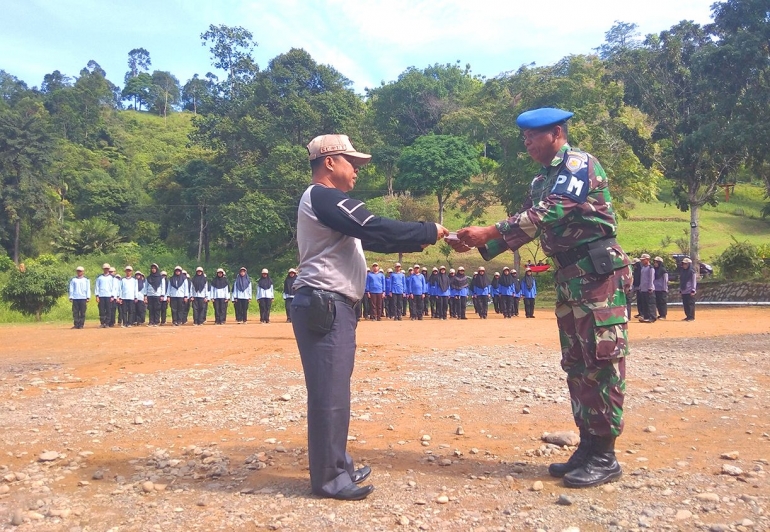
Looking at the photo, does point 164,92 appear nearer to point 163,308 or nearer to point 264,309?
point 163,308

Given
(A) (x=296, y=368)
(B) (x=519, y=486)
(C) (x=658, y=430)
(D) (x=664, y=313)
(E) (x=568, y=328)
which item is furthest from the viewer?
(D) (x=664, y=313)

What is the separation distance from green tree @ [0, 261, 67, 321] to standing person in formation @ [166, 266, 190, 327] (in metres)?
4.89

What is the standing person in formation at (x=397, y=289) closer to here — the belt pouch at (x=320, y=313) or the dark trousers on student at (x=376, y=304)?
the dark trousers on student at (x=376, y=304)

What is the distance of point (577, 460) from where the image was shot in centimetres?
404

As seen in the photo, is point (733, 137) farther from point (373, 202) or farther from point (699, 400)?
point (373, 202)

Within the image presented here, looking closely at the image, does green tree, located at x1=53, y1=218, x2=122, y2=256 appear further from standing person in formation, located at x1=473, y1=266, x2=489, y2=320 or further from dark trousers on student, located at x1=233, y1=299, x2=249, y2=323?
standing person in formation, located at x1=473, y1=266, x2=489, y2=320

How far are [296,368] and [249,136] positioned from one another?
35.9m

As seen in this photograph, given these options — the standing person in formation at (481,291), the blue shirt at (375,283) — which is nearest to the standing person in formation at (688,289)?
the standing person in formation at (481,291)

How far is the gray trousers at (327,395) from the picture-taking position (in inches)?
150

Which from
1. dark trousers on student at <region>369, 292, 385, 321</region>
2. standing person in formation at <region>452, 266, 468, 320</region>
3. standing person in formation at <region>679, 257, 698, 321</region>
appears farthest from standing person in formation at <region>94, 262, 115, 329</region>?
standing person in formation at <region>679, 257, 698, 321</region>

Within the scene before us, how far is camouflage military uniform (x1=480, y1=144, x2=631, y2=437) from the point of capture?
401 cm

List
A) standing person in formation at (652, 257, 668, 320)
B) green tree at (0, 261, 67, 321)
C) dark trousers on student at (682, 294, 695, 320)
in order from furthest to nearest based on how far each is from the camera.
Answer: green tree at (0, 261, 67, 321) < standing person in formation at (652, 257, 668, 320) < dark trousers on student at (682, 294, 695, 320)

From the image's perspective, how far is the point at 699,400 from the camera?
6105 mm

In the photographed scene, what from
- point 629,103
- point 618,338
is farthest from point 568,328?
point 629,103
